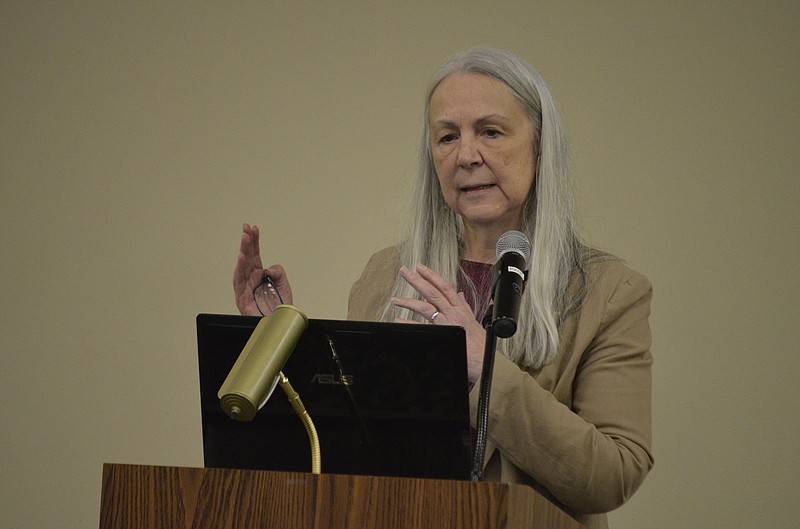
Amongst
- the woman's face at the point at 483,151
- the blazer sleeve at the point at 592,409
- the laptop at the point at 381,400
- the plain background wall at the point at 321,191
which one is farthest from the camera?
the plain background wall at the point at 321,191

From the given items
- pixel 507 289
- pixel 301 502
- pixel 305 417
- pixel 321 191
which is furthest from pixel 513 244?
pixel 321 191

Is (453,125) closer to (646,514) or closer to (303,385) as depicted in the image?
(303,385)

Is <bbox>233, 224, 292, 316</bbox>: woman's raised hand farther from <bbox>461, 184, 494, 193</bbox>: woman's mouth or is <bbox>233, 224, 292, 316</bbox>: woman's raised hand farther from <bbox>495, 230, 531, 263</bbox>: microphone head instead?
<bbox>495, 230, 531, 263</bbox>: microphone head

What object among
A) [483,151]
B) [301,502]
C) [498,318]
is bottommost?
[301,502]

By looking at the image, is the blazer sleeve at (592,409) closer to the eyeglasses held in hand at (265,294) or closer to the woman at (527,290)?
the woman at (527,290)

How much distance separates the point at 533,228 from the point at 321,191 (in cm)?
148

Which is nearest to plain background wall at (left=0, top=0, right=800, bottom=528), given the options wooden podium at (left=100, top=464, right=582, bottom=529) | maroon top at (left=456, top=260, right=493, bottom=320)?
maroon top at (left=456, top=260, right=493, bottom=320)

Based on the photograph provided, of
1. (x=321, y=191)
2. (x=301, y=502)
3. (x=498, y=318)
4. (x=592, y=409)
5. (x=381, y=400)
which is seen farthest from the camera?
(x=321, y=191)

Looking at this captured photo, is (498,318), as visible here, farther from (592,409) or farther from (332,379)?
(592,409)

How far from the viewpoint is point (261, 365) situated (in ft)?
4.54

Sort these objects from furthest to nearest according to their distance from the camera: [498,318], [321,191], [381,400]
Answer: [321,191] → [381,400] → [498,318]

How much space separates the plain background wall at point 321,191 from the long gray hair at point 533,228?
1.03 meters

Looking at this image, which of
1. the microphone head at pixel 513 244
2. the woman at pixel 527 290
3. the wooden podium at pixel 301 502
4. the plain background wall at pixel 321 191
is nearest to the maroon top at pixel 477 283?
the woman at pixel 527 290

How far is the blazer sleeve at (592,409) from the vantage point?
1808 mm
